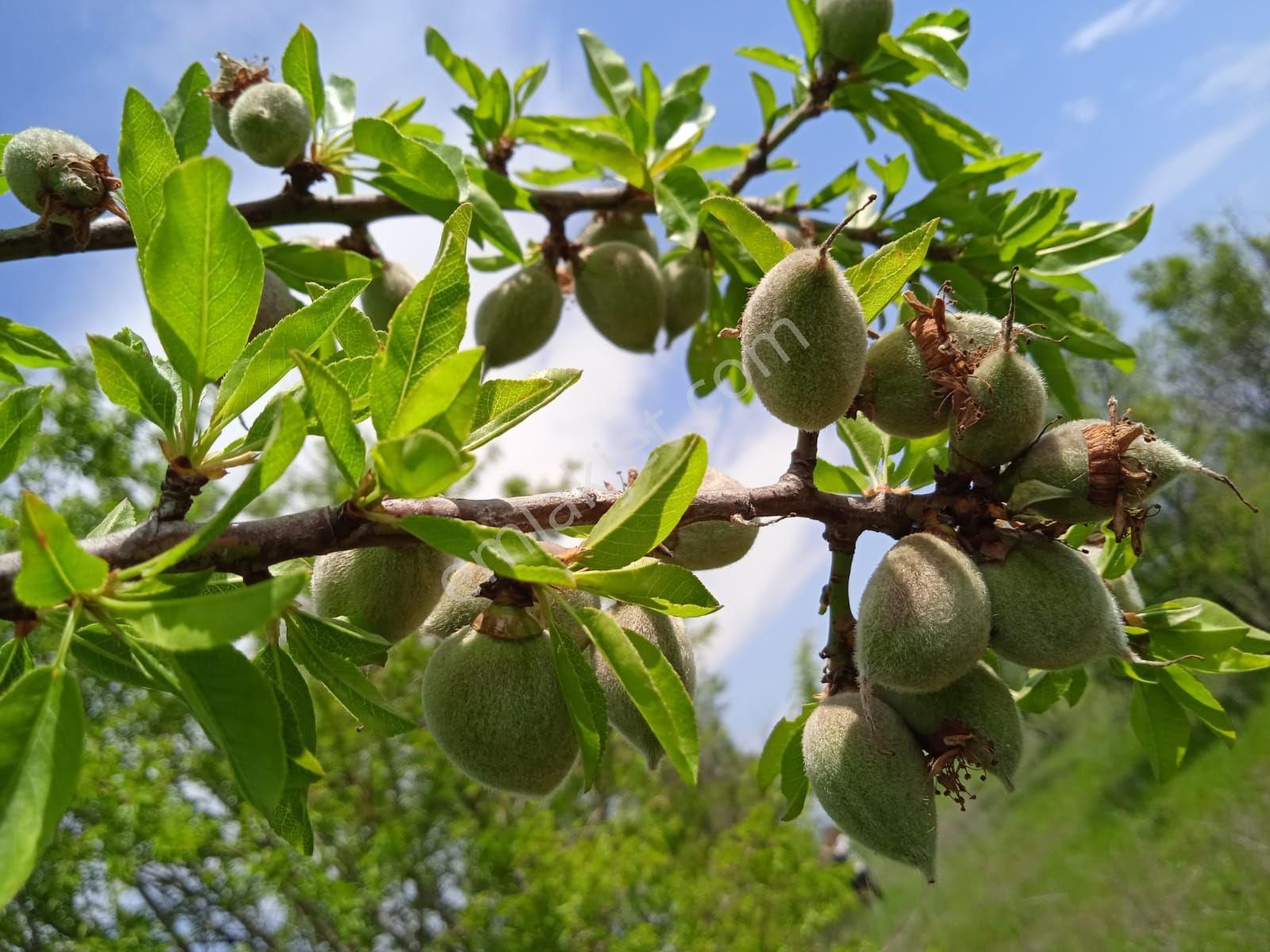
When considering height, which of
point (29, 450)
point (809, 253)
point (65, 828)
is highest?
point (65, 828)

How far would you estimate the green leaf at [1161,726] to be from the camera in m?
1.46

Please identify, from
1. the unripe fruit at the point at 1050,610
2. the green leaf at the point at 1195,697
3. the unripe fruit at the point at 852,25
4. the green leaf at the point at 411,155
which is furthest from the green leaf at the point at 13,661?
the unripe fruit at the point at 852,25

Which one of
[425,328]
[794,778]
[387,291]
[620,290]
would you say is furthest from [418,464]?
[620,290]

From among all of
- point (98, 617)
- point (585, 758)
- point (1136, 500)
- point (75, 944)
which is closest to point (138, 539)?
point (98, 617)

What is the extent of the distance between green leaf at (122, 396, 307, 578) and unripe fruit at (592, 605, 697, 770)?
0.51 m

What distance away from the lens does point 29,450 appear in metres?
1.10

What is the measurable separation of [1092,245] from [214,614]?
81.1 inches

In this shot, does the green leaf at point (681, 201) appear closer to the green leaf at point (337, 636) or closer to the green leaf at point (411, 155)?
the green leaf at point (411, 155)

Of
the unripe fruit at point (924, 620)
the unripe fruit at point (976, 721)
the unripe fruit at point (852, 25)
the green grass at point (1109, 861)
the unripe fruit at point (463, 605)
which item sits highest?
the unripe fruit at point (852, 25)

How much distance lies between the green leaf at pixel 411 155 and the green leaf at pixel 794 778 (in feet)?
3.71

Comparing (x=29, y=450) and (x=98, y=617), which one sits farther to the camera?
(x=29, y=450)

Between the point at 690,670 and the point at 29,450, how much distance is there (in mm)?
896

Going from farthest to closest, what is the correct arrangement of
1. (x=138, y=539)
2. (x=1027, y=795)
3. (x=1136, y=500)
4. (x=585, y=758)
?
(x=1027, y=795) < (x=1136, y=500) < (x=585, y=758) < (x=138, y=539)

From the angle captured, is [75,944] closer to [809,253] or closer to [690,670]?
[690,670]
